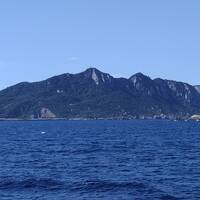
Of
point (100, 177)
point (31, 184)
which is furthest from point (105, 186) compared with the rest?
point (31, 184)

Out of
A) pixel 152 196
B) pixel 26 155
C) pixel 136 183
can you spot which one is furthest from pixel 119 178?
pixel 26 155

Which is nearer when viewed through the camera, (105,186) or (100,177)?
(105,186)

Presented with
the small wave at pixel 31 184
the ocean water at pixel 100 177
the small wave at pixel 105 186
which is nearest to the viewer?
the ocean water at pixel 100 177

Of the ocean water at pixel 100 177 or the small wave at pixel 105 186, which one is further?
the small wave at pixel 105 186

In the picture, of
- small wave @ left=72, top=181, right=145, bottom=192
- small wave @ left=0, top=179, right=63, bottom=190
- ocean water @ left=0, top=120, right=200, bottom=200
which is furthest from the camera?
small wave @ left=0, top=179, right=63, bottom=190

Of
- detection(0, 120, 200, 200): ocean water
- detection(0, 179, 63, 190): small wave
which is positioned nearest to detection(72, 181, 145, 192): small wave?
detection(0, 120, 200, 200): ocean water

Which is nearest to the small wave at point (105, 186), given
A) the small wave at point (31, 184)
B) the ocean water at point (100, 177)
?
the ocean water at point (100, 177)

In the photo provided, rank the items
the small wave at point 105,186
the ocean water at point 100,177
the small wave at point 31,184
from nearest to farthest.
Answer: the ocean water at point 100,177 < the small wave at point 105,186 < the small wave at point 31,184

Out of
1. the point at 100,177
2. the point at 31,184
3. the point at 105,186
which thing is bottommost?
the point at 105,186

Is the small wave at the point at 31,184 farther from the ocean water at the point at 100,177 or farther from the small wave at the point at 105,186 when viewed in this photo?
the small wave at the point at 105,186

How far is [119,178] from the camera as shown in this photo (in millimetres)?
65188

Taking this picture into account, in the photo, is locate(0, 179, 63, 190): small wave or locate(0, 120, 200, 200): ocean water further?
locate(0, 179, 63, 190): small wave

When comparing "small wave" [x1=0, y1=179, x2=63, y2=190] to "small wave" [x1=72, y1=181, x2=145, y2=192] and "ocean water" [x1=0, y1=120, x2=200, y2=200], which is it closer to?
"ocean water" [x1=0, y1=120, x2=200, y2=200]

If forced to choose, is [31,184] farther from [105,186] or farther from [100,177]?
[100,177]
